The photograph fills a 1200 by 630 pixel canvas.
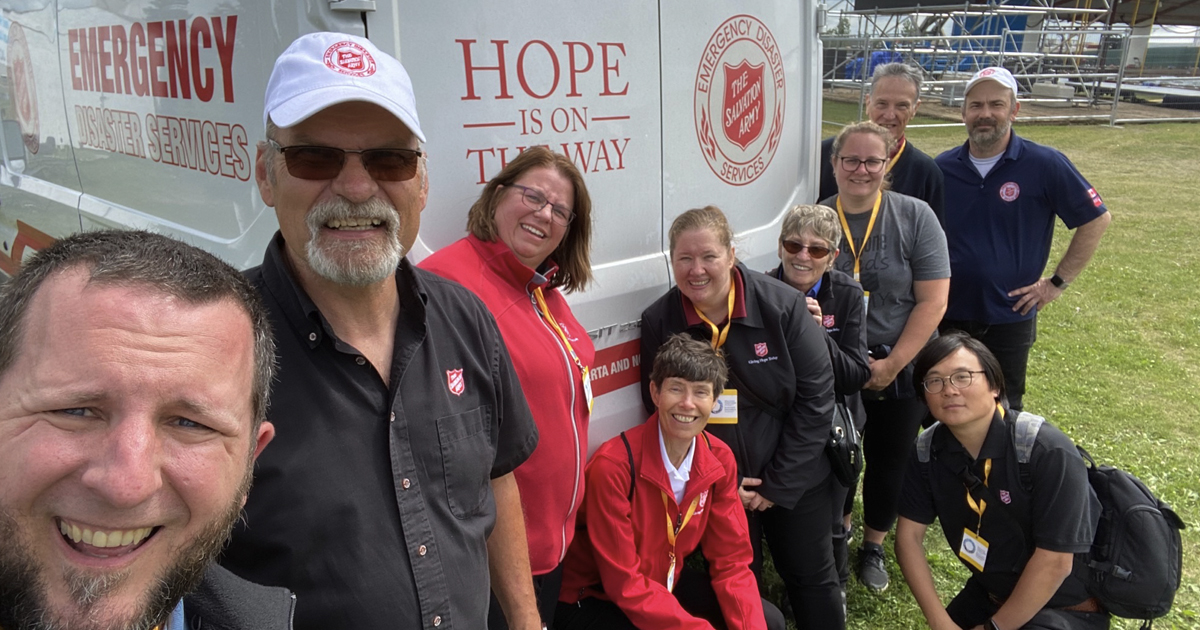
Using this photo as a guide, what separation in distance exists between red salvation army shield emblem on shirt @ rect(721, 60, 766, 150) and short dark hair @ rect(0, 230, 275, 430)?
2.07m

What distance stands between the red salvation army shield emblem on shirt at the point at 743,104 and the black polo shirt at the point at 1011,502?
1304 millimetres

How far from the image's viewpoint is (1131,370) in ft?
19.7

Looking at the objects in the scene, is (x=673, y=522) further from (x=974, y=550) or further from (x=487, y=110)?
(x=487, y=110)

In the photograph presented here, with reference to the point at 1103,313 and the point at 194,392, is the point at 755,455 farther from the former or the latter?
the point at 1103,313

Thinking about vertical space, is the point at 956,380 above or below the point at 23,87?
below

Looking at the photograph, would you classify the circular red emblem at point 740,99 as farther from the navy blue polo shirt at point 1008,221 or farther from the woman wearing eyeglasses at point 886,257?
the navy blue polo shirt at point 1008,221

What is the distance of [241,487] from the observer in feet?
3.59

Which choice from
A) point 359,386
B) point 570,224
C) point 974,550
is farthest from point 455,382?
point 974,550

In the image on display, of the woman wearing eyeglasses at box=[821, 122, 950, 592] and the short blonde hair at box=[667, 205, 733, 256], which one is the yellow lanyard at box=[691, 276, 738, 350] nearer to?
the short blonde hair at box=[667, 205, 733, 256]

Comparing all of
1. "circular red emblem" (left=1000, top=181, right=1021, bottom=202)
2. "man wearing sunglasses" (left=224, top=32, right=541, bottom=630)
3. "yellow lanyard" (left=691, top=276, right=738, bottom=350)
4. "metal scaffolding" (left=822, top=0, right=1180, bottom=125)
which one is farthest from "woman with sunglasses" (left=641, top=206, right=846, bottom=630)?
"metal scaffolding" (left=822, top=0, right=1180, bottom=125)

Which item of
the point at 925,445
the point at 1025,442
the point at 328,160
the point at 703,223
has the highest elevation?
the point at 328,160

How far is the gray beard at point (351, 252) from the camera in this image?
4.69 feet

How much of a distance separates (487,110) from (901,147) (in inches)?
94.6

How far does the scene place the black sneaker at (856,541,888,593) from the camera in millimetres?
3475
